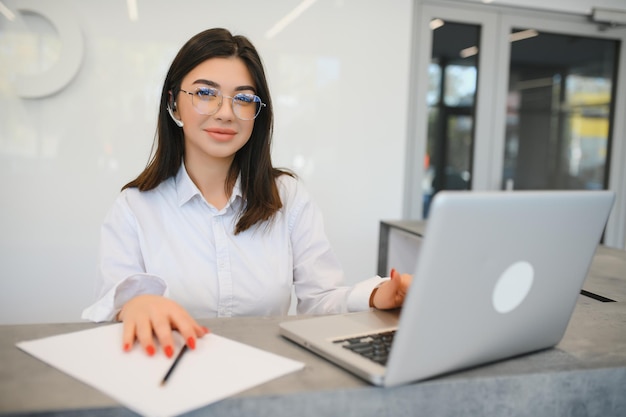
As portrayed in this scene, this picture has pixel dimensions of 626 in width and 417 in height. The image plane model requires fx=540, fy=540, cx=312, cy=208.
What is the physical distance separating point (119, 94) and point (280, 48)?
40.3 inches

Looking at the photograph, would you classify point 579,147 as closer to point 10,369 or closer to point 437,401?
point 437,401

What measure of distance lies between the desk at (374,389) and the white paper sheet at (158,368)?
0.7 inches

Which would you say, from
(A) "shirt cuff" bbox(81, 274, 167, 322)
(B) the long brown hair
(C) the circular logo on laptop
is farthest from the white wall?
(C) the circular logo on laptop

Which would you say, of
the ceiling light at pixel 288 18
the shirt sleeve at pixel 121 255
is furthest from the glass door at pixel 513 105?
the shirt sleeve at pixel 121 255

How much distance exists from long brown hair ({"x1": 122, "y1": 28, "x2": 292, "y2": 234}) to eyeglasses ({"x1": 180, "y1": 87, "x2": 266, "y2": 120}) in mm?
89

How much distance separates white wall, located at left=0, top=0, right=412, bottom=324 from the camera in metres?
3.07

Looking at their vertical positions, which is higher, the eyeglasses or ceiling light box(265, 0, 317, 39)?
ceiling light box(265, 0, 317, 39)

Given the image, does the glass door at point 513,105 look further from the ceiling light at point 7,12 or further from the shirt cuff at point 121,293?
the shirt cuff at point 121,293

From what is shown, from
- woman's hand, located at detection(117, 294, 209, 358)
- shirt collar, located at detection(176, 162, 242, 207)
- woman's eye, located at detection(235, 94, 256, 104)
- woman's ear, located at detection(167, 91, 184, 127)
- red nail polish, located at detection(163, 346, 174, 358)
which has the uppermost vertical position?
woman's eye, located at detection(235, 94, 256, 104)

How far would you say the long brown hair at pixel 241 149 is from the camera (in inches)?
58.6

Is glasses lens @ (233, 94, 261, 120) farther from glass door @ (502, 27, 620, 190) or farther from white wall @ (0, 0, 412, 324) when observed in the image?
glass door @ (502, 27, 620, 190)

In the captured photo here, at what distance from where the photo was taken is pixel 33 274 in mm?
3154

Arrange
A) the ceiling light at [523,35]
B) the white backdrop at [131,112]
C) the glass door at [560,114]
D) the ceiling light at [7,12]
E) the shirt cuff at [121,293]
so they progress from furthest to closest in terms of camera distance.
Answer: the glass door at [560,114] < the ceiling light at [523,35] < the white backdrop at [131,112] < the ceiling light at [7,12] < the shirt cuff at [121,293]

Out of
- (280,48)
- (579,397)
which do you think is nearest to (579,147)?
(280,48)
